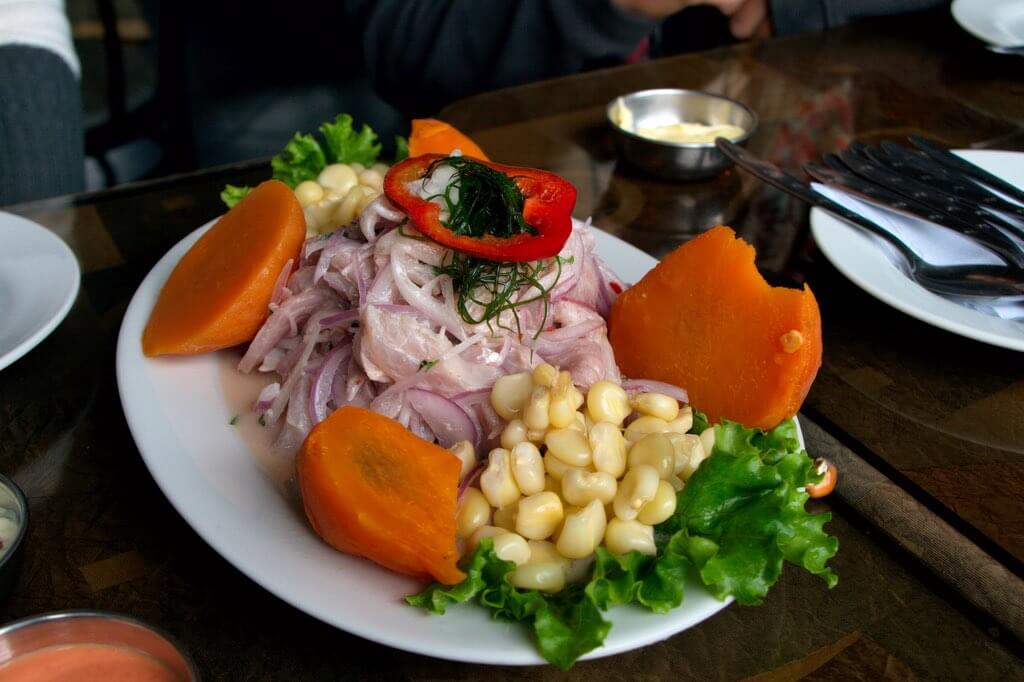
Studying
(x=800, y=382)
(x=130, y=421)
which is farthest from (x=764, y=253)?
(x=130, y=421)

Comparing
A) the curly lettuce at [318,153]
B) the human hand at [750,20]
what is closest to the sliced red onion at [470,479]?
the curly lettuce at [318,153]

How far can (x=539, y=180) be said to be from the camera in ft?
5.42

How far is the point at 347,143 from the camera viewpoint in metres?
2.31

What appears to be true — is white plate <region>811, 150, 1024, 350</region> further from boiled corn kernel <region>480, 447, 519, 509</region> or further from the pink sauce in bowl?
the pink sauce in bowl

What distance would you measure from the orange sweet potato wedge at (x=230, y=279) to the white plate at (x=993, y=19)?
2.69 meters

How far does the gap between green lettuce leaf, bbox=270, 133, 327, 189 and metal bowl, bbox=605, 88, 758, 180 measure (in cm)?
83

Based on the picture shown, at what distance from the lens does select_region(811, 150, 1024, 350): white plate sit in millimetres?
1838

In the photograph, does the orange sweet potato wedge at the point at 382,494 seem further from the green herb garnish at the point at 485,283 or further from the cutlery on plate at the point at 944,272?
the cutlery on plate at the point at 944,272

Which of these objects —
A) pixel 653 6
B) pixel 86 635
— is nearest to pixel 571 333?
pixel 86 635

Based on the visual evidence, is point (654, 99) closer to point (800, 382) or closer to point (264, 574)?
point (800, 382)

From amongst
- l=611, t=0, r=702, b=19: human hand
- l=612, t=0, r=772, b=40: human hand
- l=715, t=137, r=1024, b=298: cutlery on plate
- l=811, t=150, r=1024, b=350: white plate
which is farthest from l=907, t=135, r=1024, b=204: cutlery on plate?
l=612, t=0, r=772, b=40: human hand

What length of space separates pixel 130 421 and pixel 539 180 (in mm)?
791

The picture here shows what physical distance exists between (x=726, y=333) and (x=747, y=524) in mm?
358

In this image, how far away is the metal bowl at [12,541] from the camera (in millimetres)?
1250
